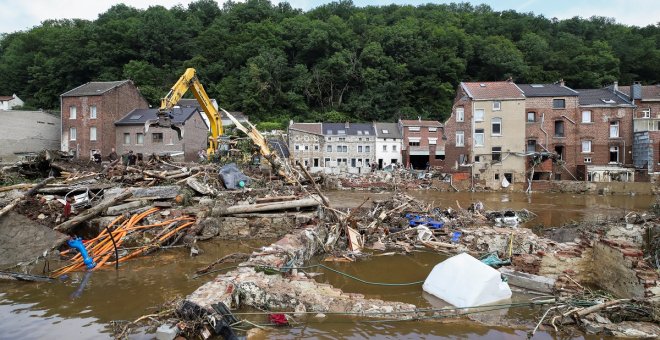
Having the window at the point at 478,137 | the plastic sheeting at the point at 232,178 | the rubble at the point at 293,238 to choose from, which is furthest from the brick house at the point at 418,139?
the plastic sheeting at the point at 232,178

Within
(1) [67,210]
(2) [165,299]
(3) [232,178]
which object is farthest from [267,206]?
(1) [67,210]

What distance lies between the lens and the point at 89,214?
11.8 meters

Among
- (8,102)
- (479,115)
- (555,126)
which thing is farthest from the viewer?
(8,102)

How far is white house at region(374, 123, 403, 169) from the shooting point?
2085 inches

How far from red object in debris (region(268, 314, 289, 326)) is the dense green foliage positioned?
5902 centimetres

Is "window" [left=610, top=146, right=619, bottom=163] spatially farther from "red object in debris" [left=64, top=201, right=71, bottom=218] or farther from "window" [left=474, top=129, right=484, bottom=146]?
"red object in debris" [left=64, top=201, right=71, bottom=218]

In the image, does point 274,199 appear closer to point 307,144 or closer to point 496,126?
point 496,126

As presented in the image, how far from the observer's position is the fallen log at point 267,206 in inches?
516

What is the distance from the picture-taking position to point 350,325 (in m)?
6.05

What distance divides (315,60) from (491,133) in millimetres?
48574

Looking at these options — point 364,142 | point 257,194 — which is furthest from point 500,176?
point 257,194

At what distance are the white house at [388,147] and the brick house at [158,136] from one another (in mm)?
24475

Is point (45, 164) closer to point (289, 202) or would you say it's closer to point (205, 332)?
point (289, 202)

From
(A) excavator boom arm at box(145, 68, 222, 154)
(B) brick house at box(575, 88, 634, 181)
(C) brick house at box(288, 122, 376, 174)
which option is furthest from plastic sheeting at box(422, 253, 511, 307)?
(C) brick house at box(288, 122, 376, 174)
